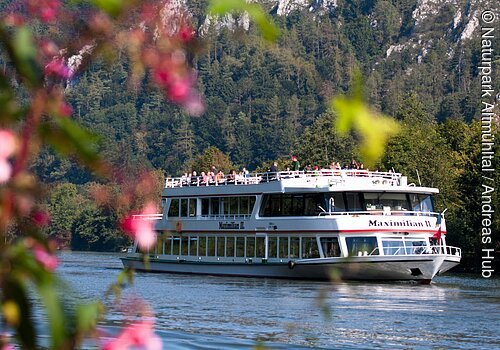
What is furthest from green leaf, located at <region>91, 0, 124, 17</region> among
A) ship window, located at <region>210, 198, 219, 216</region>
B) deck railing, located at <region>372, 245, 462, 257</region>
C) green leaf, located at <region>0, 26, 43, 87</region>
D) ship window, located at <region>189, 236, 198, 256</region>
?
ship window, located at <region>189, 236, 198, 256</region>

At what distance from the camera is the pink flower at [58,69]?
2367mm

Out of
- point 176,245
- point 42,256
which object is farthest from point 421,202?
point 42,256

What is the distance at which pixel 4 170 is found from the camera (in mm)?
1909

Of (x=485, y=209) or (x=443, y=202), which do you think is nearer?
(x=485, y=209)

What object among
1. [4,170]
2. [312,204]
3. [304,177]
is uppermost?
[304,177]

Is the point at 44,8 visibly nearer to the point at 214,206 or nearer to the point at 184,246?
the point at 214,206

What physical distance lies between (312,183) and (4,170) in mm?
37084

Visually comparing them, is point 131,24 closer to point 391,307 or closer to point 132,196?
point 132,196

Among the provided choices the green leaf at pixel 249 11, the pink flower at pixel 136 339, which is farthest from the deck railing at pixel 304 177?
the green leaf at pixel 249 11

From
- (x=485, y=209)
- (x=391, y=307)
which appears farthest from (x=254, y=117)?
(x=391, y=307)

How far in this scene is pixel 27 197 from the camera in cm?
212

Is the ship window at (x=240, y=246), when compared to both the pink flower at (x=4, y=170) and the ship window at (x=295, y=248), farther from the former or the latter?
the pink flower at (x=4, y=170)

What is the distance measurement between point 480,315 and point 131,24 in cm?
2045

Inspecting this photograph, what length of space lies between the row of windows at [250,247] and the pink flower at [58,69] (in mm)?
35117
